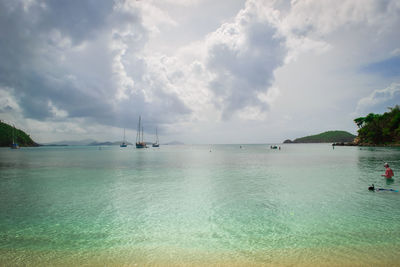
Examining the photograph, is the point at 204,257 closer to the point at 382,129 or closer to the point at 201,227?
the point at 201,227


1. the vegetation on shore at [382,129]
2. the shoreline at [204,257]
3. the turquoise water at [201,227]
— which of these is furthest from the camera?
the vegetation on shore at [382,129]

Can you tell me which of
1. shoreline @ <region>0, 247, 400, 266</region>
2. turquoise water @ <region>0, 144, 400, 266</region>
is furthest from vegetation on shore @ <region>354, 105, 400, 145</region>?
shoreline @ <region>0, 247, 400, 266</region>

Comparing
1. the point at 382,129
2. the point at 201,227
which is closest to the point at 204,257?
the point at 201,227

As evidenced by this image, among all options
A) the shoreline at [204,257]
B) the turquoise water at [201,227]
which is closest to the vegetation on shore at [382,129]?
the turquoise water at [201,227]

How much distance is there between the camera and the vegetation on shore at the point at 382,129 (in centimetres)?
12218

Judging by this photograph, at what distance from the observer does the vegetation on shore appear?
12218cm

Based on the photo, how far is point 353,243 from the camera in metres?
9.47

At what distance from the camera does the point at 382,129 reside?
13112cm

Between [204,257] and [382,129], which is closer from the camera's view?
[204,257]

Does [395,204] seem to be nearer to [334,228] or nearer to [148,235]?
[334,228]

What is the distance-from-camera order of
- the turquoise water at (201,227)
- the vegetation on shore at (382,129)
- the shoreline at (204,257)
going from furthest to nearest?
the vegetation on shore at (382,129), the turquoise water at (201,227), the shoreline at (204,257)

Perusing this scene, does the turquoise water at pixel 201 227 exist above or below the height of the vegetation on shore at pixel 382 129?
below

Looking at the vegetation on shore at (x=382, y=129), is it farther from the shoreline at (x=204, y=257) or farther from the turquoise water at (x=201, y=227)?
the shoreline at (x=204, y=257)

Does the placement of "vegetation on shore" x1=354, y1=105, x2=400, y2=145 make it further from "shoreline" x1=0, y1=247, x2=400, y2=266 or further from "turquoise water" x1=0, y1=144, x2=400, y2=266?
"shoreline" x1=0, y1=247, x2=400, y2=266
